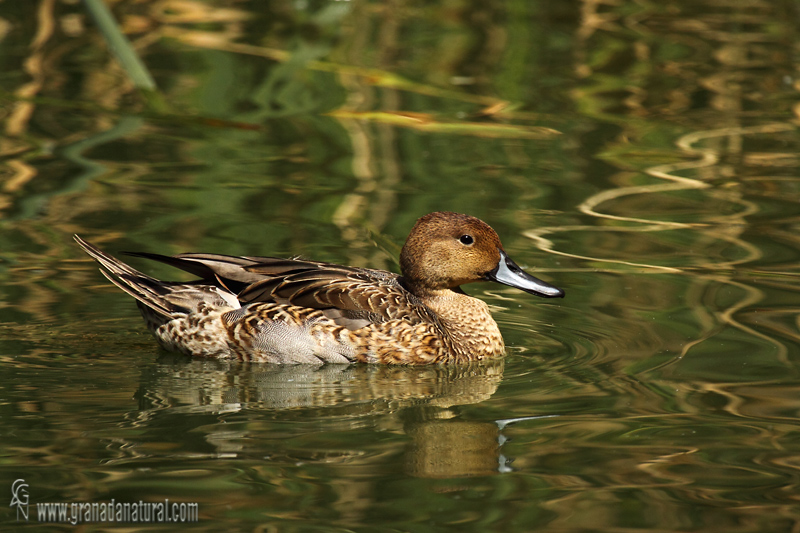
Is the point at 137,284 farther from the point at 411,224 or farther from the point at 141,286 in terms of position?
the point at 411,224

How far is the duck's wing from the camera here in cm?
730

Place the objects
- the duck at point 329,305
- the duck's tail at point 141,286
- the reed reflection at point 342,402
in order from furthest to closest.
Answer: the duck's tail at point 141,286 < the duck at point 329,305 < the reed reflection at point 342,402

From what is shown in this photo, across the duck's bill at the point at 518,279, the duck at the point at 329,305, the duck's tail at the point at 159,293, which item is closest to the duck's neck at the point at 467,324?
the duck at the point at 329,305

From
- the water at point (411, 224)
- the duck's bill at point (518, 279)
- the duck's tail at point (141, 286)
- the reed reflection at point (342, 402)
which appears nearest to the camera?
the water at point (411, 224)

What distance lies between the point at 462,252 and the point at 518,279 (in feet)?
1.21

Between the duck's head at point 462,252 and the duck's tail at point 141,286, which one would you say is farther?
the duck's head at point 462,252

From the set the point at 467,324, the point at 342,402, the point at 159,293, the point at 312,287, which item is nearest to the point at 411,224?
the point at 467,324

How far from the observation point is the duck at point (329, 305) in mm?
7211

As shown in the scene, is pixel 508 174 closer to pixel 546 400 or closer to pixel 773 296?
pixel 773 296

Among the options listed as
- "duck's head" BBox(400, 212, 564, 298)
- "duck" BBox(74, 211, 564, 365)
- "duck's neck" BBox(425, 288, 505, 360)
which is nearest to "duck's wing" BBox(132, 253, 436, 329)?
"duck" BBox(74, 211, 564, 365)

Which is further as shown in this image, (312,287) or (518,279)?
(518,279)

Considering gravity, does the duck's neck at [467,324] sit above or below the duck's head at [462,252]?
below

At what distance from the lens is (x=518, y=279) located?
24.7ft

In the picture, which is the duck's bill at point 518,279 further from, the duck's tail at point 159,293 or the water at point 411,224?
the duck's tail at point 159,293
